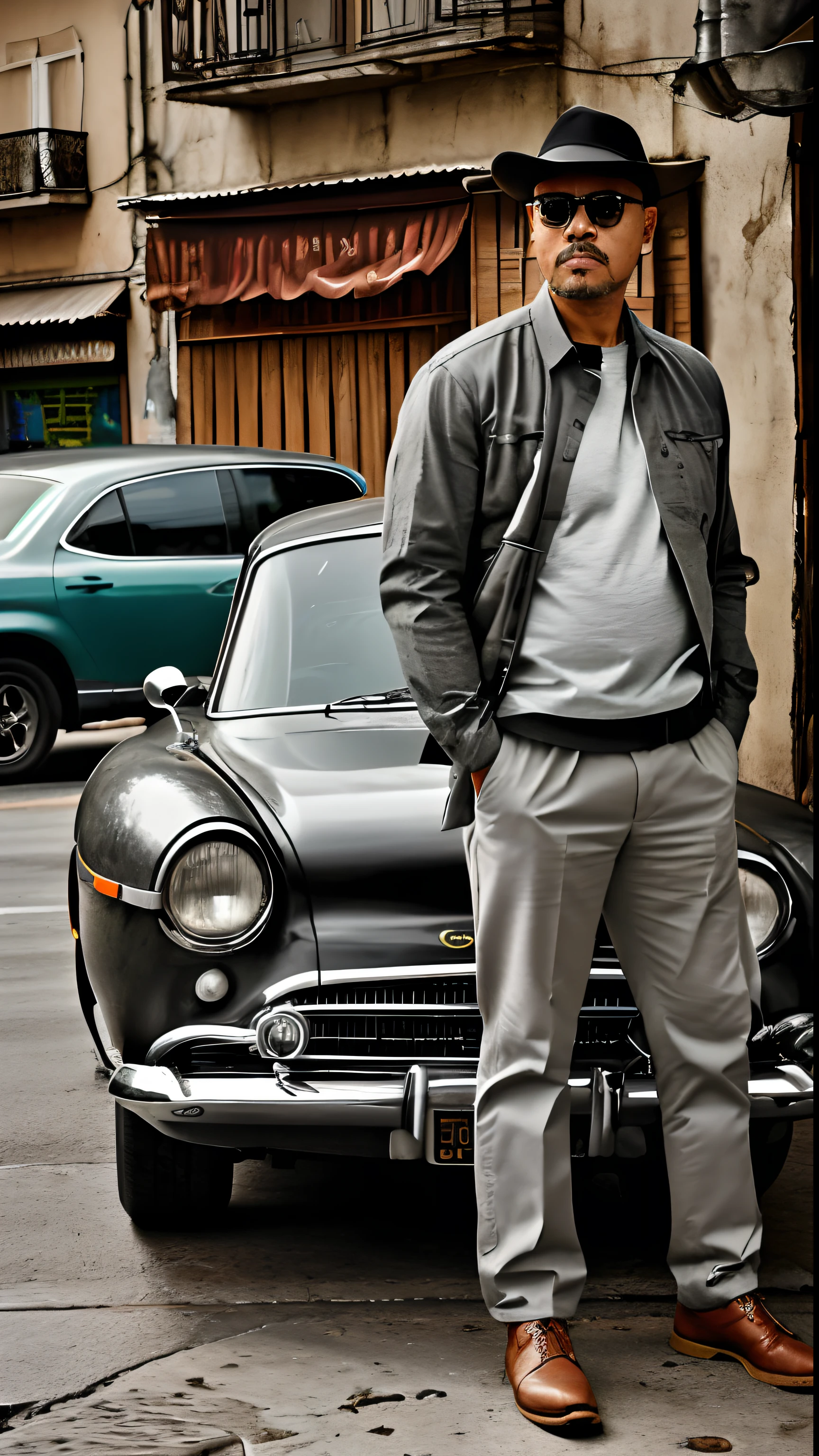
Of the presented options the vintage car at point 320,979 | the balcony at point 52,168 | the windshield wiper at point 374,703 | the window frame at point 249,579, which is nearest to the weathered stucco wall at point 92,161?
the balcony at point 52,168

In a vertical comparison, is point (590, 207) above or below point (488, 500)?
above

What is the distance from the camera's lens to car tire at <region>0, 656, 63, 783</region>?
10633 mm

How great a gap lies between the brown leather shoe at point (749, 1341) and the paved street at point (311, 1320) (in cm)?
3

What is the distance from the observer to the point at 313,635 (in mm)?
4625

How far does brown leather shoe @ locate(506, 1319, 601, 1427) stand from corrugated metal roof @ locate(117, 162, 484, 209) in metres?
11.8

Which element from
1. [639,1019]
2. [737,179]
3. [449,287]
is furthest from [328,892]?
[449,287]

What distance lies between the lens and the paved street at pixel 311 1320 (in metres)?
2.94

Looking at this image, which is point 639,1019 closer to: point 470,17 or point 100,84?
point 470,17

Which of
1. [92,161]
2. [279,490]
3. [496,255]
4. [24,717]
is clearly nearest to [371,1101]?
[24,717]

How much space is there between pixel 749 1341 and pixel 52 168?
17462mm

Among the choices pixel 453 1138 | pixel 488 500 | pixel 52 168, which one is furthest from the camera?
pixel 52 168

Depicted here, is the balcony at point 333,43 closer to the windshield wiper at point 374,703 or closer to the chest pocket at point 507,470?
the windshield wiper at point 374,703

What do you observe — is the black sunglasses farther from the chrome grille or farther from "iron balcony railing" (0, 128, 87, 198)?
"iron balcony railing" (0, 128, 87, 198)

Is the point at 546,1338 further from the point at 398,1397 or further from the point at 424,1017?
the point at 424,1017
